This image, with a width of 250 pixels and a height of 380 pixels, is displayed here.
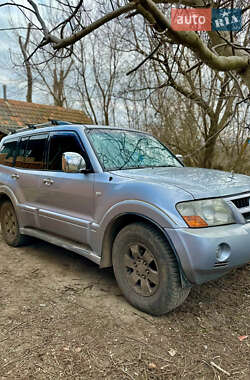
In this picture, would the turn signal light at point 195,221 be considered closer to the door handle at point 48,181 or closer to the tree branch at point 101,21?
the door handle at point 48,181

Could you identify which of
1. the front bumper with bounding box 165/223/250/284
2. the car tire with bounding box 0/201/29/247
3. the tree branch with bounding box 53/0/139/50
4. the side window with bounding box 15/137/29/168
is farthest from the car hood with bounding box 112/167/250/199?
the tree branch with bounding box 53/0/139/50

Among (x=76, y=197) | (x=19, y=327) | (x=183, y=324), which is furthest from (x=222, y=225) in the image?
(x=19, y=327)

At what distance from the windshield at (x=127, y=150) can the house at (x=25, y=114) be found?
942 cm

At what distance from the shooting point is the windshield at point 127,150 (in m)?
3.05

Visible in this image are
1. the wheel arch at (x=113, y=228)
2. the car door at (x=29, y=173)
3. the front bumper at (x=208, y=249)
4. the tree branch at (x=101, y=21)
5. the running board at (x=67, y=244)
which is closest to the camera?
the front bumper at (x=208, y=249)

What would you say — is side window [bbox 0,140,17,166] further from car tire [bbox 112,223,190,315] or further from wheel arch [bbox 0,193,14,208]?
car tire [bbox 112,223,190,315]

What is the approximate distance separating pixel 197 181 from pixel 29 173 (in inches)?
98.5

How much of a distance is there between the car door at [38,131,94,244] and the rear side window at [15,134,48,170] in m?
0.20

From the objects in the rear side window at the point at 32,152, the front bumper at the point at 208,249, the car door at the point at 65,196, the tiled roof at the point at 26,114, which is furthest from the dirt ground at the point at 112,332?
the tiled roof at the point at 26,114

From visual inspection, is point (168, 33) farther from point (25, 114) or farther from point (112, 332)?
point (25, 114)

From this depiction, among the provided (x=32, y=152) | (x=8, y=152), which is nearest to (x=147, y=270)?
(x=32, y=152)

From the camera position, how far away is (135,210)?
2.41 m

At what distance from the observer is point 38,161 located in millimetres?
3832

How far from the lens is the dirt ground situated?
71.8 inches
